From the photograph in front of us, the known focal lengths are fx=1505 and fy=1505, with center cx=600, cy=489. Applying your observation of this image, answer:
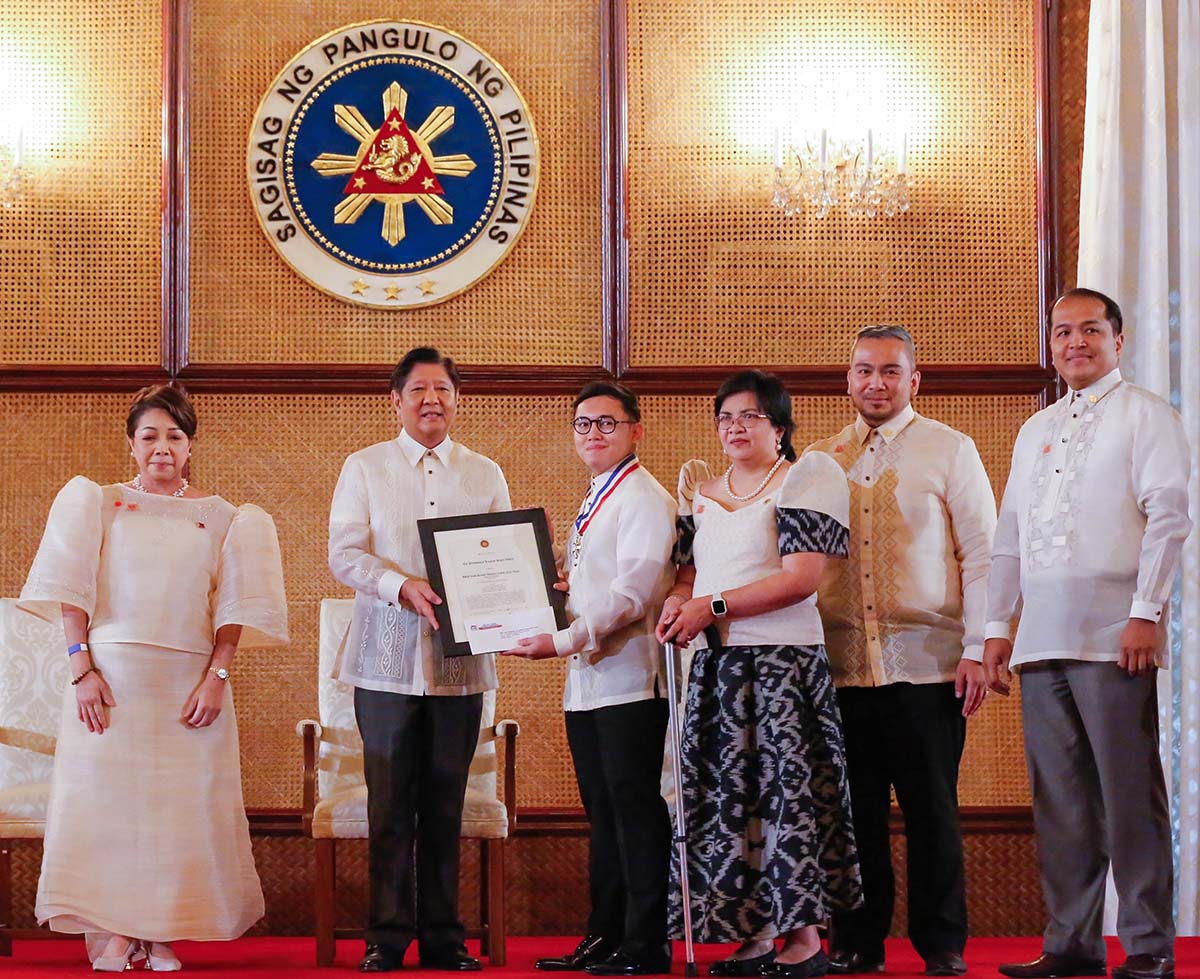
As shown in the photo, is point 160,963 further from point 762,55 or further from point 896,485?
point 762,55

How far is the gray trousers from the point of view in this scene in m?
3.75

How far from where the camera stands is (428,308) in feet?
18.0

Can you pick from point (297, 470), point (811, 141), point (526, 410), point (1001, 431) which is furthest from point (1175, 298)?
point (297, 470)

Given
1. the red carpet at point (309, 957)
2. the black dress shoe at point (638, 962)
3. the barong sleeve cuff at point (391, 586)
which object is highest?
the barong sleeve cuff at point (391, 586)

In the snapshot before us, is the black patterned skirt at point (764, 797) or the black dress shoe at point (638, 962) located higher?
the black patterned skirt at point (764, 797)

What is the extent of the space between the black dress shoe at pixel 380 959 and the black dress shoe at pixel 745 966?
92 cm

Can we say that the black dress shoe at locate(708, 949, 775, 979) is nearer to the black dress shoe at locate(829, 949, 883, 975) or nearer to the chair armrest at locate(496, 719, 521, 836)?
the black dress shoe at locate(829, 949, 883, 975)

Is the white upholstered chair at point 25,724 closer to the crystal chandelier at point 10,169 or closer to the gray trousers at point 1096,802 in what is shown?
the crystal chandelier at point 10,169

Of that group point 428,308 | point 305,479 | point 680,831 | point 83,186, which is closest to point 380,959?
point 680,831

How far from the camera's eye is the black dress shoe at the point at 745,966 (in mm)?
3826

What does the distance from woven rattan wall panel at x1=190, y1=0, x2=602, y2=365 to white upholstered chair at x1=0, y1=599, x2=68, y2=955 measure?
113cm

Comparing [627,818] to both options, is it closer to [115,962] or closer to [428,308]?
[115,962]

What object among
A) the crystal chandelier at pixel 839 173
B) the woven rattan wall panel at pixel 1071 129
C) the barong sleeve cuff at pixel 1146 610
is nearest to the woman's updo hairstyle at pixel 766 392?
the barong sleeve cuff at pixel 1146 610

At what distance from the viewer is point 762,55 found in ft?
18.2
